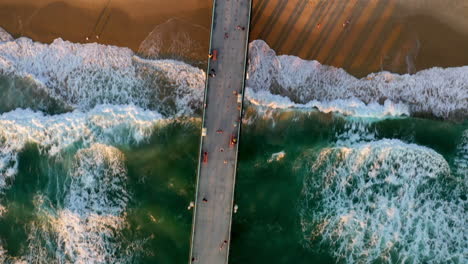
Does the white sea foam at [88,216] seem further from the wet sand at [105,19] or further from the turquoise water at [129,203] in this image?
the wet sand at [105,19]

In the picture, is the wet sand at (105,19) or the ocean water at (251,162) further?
the wet sand at (105,19)

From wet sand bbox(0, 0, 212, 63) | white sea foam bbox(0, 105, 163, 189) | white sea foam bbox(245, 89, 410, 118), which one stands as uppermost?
wet sand bbox(0, 0, 212, 63)

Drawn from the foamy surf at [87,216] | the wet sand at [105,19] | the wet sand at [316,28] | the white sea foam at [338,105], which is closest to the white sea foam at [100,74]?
the wet sand at [105,19]

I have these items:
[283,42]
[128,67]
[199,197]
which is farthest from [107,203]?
[283,42]

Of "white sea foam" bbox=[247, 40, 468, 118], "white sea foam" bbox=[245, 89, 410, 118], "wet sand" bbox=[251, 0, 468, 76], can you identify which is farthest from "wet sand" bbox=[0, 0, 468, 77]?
"white sea foam" bbox=[245, 89, 410, 118]

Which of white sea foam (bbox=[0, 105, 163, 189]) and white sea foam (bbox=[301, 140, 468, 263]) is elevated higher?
white sea foam (bbox=[0, 105, 163, 189])

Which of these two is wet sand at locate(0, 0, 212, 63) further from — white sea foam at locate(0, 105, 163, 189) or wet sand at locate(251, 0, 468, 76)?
white sea foam at locate(0, 105, 163, 189)

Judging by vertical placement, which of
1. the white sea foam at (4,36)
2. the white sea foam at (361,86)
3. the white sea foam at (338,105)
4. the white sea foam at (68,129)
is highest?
the white sea foam at (4,36)

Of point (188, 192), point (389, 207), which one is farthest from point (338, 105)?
point (188, 192)

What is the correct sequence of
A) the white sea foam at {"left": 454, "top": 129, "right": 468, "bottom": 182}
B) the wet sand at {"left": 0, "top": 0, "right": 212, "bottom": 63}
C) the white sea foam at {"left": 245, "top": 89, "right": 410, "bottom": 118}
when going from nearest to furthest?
the white sea foam at {"left": 454, "top": 129, "right": 468, "bottom": 182}, the white sea foam at {"left": 245, "top": 89, "right": 410, "bottom": 118}, the wet sand at {"left": 0, "top": 0, "right": 212, "bottom": 63}
